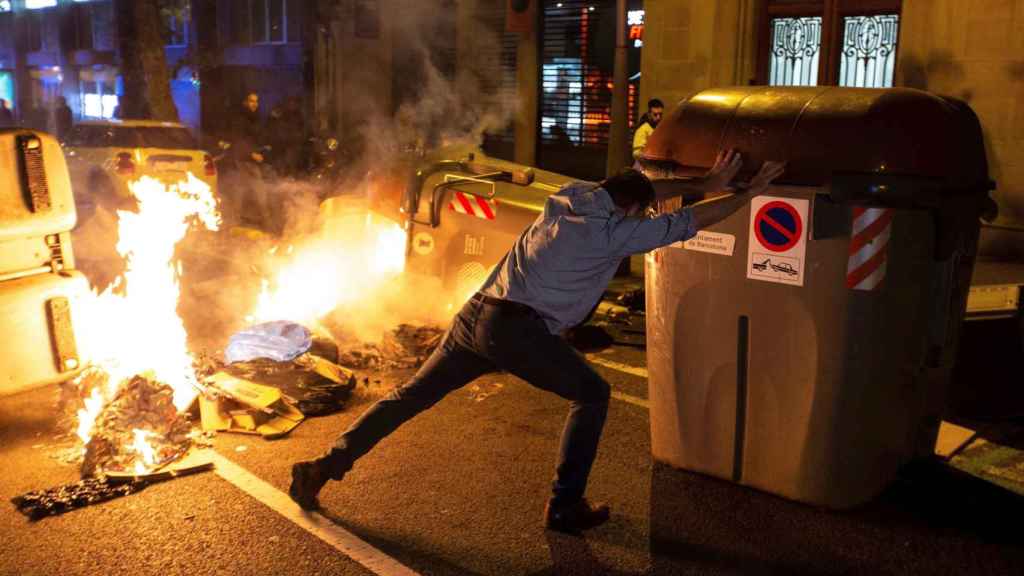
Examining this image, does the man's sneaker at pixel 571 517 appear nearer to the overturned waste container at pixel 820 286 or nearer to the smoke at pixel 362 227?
the overturned waste container at pixel 820 286

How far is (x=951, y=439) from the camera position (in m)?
5.52

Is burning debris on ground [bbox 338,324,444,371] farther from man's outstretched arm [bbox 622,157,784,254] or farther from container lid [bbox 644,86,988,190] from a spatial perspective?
man's outstretched arm [bbox 622,157,784,254]

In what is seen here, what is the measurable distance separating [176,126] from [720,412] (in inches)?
445

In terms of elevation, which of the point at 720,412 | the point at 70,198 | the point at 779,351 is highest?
the point at 70,198

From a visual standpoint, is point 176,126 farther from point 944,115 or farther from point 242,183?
point 944,115

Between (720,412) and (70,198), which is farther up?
(70,198)

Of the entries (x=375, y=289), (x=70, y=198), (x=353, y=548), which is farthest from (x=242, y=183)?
(x=353, y=548)

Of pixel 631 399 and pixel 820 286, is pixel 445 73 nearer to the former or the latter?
pixel 631 399

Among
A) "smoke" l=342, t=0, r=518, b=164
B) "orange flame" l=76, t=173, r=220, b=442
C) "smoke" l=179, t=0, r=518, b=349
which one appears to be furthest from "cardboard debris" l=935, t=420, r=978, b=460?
"smoke" l=342, t=0, r=518, b=164

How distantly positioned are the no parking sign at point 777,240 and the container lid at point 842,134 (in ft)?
0.42

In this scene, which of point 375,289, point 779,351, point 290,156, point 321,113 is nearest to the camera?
point 779,351

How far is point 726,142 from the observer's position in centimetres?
448

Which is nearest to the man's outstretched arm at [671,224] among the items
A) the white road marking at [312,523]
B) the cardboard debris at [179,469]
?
the white road marking at [312,523]

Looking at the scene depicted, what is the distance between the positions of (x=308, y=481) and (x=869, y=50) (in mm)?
9318
